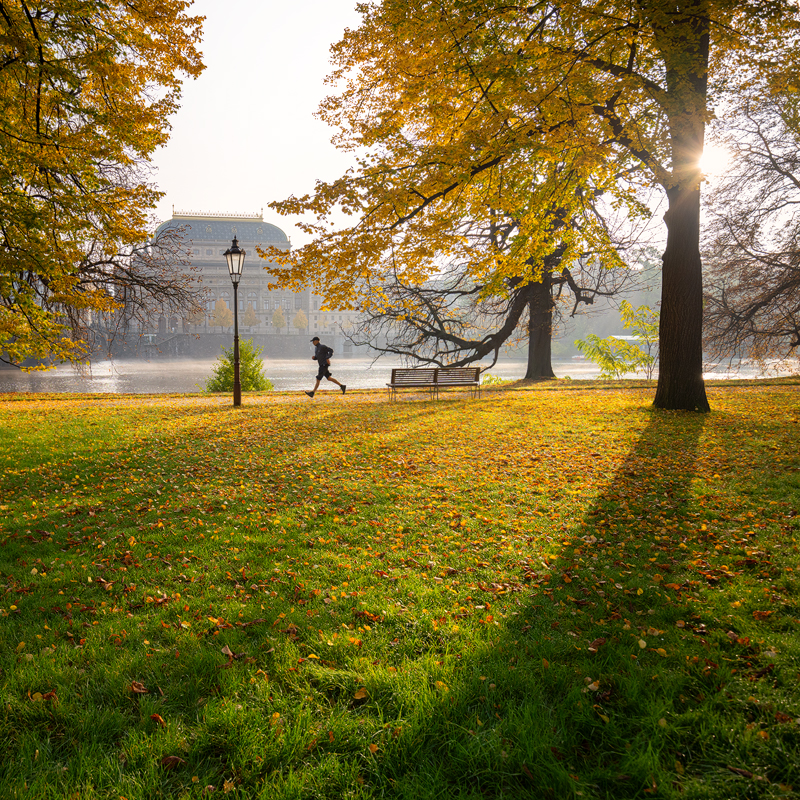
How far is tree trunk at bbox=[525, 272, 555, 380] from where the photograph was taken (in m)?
18.4

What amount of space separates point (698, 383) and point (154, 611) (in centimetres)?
984

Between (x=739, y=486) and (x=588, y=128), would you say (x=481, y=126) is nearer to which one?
(x=588, y=128)

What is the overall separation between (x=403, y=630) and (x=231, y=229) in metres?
101

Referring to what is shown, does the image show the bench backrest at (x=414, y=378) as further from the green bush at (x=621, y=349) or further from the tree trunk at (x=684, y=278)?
the green bush at (x=621, y=349)

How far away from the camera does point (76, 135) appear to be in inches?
278

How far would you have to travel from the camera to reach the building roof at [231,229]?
→ 3529 inches

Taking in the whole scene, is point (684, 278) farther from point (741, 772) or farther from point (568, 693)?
point (741, 772)

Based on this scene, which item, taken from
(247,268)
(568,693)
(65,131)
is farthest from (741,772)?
(247,268)

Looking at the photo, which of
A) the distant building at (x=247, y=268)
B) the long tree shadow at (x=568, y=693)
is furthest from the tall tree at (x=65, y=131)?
the distant building at (x=247, y=268)

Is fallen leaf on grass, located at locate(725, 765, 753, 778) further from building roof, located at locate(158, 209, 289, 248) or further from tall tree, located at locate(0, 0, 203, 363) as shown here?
building roof, located at locate(158, 209, 289, 248)

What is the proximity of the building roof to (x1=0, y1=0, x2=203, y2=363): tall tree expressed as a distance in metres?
84.5

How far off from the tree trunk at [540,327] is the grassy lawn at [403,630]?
12997 millimetres

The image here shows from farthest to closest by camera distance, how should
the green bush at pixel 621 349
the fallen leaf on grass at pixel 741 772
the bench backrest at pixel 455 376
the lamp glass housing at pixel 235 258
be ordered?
1. the green bush at pixel 621 349
2. the bench backrest at pixel 455 376
3. the lamp glass housing at pixel 235 258
4. the fallen leaf on grass at pixel 741 772

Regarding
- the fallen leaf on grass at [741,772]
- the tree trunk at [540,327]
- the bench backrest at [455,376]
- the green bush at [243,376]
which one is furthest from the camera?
the green bush at [243,376]
